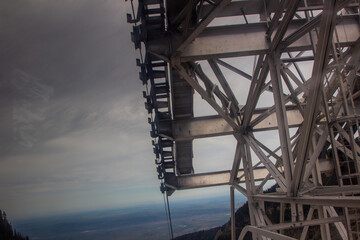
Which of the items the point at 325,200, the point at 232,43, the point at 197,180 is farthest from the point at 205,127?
the point at 325,200

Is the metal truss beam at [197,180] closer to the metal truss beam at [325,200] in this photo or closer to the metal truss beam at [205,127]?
the metal truss beam at [205,127]

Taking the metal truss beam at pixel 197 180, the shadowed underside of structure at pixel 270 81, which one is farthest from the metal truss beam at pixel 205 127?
the metal truss beam at pixel 197 180

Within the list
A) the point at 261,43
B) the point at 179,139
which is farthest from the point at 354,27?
the point at 179,139

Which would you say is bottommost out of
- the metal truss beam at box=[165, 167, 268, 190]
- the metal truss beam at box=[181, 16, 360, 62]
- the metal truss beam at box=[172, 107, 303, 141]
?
the metal truss beam at box=[165, 167, 268, 190]

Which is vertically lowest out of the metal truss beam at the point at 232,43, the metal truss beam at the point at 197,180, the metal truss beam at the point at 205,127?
the metal truss beam at the point at 197,180

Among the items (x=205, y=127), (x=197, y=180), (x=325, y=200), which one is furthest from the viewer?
(x=197, y=180)

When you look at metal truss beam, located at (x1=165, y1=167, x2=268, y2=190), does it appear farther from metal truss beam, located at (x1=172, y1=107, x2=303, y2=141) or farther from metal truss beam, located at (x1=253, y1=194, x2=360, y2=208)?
metal truss beam, located at (x1=253, y1=194, x2=360, y2=208)

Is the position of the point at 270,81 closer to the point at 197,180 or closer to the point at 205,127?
the point at 205,127

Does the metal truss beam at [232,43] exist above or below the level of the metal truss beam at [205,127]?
above

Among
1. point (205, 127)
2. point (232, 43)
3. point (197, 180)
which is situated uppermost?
point (232, 43)

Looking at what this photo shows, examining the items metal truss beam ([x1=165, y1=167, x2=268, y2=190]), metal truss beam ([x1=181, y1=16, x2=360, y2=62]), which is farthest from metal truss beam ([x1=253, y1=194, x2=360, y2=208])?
metal truss beam ([x1=165, y1=167, x2=268, y2=190])

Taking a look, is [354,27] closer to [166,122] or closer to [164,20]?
[164,20]
